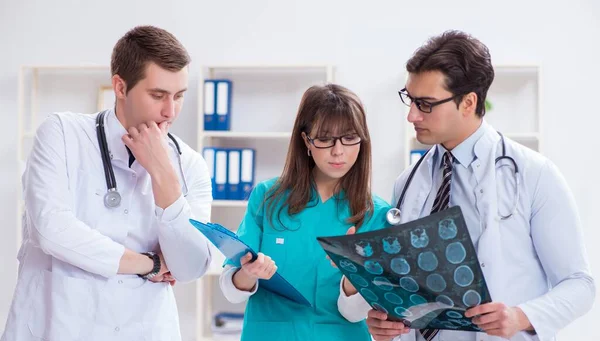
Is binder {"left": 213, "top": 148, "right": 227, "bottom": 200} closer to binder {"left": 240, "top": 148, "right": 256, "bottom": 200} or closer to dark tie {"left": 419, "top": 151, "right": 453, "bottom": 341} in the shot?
binder {"left": 240, "top": 148, "right": 256, "bottom": 200}

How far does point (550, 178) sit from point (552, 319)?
31cm

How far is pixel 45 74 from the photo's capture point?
4.49m

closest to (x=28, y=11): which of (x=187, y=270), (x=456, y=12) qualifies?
(x=456, y=12)

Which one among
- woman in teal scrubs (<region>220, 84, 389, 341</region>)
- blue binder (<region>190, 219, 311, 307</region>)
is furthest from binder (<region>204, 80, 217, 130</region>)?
blue binder (<region>190, 219, 311, 307</region>)

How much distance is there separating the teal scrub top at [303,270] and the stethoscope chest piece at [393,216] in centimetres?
8

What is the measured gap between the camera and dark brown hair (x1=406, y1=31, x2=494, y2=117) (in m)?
1.64

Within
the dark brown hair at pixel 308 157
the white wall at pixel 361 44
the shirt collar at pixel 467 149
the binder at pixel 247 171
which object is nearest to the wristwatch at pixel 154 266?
the dark brown hair at pixel 308 157

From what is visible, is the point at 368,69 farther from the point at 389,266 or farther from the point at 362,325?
the point at 389,266

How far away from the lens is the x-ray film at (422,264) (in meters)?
1.24

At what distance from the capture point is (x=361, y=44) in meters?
4.24

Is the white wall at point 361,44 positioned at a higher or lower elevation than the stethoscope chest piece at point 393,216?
higher

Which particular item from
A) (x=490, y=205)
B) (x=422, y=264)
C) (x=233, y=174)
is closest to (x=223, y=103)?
(x=233, y=174)

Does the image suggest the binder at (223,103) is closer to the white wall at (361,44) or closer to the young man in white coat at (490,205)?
the white wall at (361,44)

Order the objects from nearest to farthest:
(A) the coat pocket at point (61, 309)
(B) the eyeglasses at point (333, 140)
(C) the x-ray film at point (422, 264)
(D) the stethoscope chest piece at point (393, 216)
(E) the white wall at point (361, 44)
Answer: (C) the x-ray film at point (422, 264)
(A) the coat pocket at point (61, 309)
(D) the stethoscope chest piece at point (393, 216)
(B) the eyeglasses at point (333, 140)
(E) the white wall at point (361, 44)
